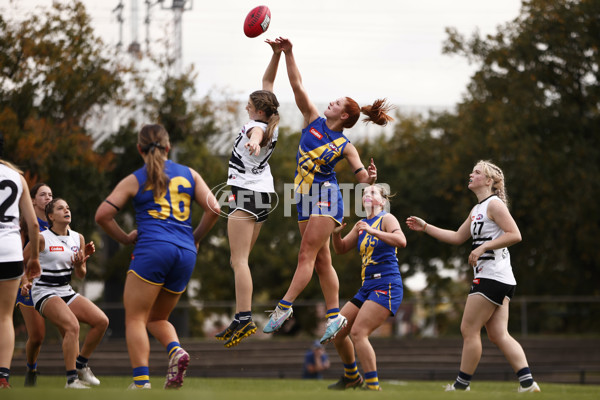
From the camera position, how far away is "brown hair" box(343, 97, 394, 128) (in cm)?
851

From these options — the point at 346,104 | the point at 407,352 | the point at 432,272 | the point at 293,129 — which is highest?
the point at 293,129

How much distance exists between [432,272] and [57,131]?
1683cm

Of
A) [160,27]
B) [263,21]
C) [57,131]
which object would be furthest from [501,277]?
[160,27]

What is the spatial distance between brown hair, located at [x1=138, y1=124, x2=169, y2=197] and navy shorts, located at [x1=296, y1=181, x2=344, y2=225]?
1.79 m

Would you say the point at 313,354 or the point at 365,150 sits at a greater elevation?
the point at 365,150

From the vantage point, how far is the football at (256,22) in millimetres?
8805

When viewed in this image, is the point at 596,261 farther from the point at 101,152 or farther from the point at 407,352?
the point at 101,152

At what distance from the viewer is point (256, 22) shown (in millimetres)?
8797

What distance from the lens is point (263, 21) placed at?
28.9 ft

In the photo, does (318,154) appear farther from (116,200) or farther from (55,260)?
(55,260)

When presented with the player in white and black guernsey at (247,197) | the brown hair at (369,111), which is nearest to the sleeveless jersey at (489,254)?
the brown hair at (369,111)

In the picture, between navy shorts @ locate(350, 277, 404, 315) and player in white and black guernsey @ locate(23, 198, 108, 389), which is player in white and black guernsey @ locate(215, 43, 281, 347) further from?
player in white and black guernsey @ locate(23, 198, 108, 389)

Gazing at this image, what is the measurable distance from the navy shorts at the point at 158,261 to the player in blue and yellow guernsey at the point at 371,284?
83.4 inches

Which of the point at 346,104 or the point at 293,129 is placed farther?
the point at 293,129
